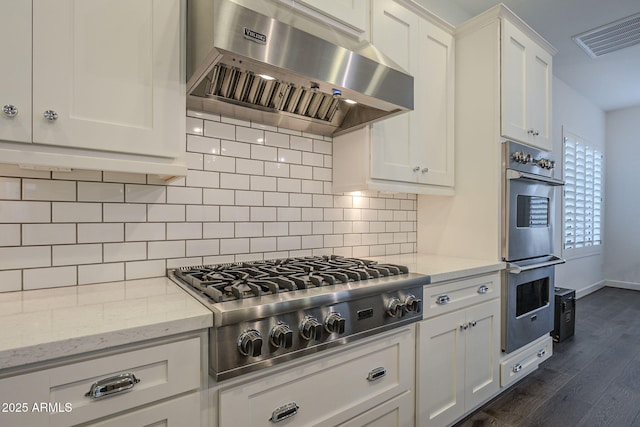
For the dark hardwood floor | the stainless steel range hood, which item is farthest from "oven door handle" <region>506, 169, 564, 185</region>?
the dark hardwood floor

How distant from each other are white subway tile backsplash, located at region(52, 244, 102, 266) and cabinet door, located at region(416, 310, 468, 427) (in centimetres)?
143

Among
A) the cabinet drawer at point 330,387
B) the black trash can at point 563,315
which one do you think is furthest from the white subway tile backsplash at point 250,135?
the black trash can at point 563,315

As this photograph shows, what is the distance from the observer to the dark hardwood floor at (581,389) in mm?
1997

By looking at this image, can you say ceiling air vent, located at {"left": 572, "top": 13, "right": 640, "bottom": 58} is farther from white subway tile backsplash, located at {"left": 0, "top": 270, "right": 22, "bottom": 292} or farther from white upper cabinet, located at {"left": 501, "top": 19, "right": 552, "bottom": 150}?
white subway tile backsplash, located at {"left": 0, "top": 270, "right": 22, "bottom": 292}

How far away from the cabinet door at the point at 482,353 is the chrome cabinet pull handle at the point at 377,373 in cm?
71

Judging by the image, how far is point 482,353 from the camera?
198cm

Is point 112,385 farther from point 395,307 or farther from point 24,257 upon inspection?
point 395,307

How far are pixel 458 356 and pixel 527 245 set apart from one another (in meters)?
1.00

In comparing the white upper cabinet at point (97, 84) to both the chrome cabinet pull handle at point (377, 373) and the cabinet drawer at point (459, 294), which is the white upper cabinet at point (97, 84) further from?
the cabinet drawer at point (459, 294)

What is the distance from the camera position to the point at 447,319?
1.72 metres

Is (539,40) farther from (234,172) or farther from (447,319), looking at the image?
(234,172)

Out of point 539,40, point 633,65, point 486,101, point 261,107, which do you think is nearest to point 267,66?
point 261,107

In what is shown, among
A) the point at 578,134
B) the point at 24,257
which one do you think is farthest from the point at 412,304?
the point at 578,134

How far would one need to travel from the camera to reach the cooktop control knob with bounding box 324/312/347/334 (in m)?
1.17
